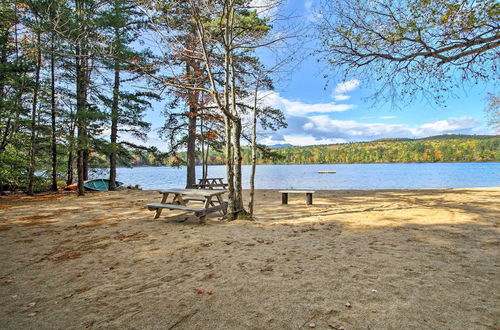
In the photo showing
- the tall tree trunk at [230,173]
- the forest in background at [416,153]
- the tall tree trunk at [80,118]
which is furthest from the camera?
the forest in background at [416,153]

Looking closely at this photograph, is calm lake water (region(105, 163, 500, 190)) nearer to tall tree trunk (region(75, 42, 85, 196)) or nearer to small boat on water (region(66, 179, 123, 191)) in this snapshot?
small boat on water (region(66, 179, 123, 191))

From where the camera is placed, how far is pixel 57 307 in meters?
2.52

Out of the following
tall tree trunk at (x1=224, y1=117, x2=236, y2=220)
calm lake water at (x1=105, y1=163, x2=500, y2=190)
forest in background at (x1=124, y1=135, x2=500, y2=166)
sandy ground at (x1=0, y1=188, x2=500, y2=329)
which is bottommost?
calm lake water at (x1=105, y1=163, x2=500, y2=190)

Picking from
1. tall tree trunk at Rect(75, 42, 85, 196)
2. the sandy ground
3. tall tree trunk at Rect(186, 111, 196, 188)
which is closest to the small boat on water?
tall tree trunk at Rect(75, 42, 85, 196)

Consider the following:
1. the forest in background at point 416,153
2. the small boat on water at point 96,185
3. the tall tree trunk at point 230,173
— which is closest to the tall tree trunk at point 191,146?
the small boat on water at point 96,185

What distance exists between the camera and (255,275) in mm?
3123

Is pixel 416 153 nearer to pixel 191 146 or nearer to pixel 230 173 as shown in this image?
pixel 191 146

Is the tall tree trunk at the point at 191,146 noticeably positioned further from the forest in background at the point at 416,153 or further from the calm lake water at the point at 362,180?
the forest in background at the point at 416,153

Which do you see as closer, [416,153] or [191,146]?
[191,146]

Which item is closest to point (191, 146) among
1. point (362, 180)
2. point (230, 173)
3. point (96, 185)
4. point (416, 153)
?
point (96, 185)

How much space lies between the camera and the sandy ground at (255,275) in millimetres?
2230

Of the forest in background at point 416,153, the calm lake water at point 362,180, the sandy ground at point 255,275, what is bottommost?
the calm lake water at point 362,180

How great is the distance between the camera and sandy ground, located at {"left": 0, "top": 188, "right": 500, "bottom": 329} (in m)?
2.23

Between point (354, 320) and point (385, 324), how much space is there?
24 cm
